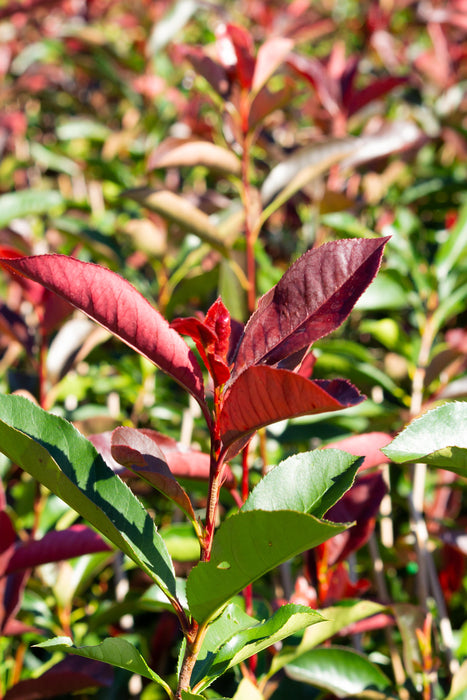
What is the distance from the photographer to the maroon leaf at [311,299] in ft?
2.42

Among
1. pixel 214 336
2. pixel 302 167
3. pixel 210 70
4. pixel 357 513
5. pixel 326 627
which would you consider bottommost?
pixel 326 627

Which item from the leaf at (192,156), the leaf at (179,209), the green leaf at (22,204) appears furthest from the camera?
the green leaf at (22,204)

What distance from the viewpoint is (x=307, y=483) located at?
780 mm

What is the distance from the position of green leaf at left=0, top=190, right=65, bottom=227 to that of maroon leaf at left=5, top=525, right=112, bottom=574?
114 cm

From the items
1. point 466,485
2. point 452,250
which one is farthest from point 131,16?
point 466,485

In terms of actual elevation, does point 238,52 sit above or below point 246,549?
above

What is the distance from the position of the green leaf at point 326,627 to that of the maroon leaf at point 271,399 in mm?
388

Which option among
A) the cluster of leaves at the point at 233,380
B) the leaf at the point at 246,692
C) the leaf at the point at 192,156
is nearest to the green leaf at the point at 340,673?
the cluster of leaves at the point at 233,380

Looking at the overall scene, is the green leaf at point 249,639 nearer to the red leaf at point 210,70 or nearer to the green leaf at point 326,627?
the green leaf at point 326,627

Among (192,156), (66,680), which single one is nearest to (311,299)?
(66,680)

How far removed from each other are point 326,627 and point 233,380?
1.48 ft

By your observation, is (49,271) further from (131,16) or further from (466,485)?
(131,16)

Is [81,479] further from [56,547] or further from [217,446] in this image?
[56,547]

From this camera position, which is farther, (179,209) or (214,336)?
(179,209)
